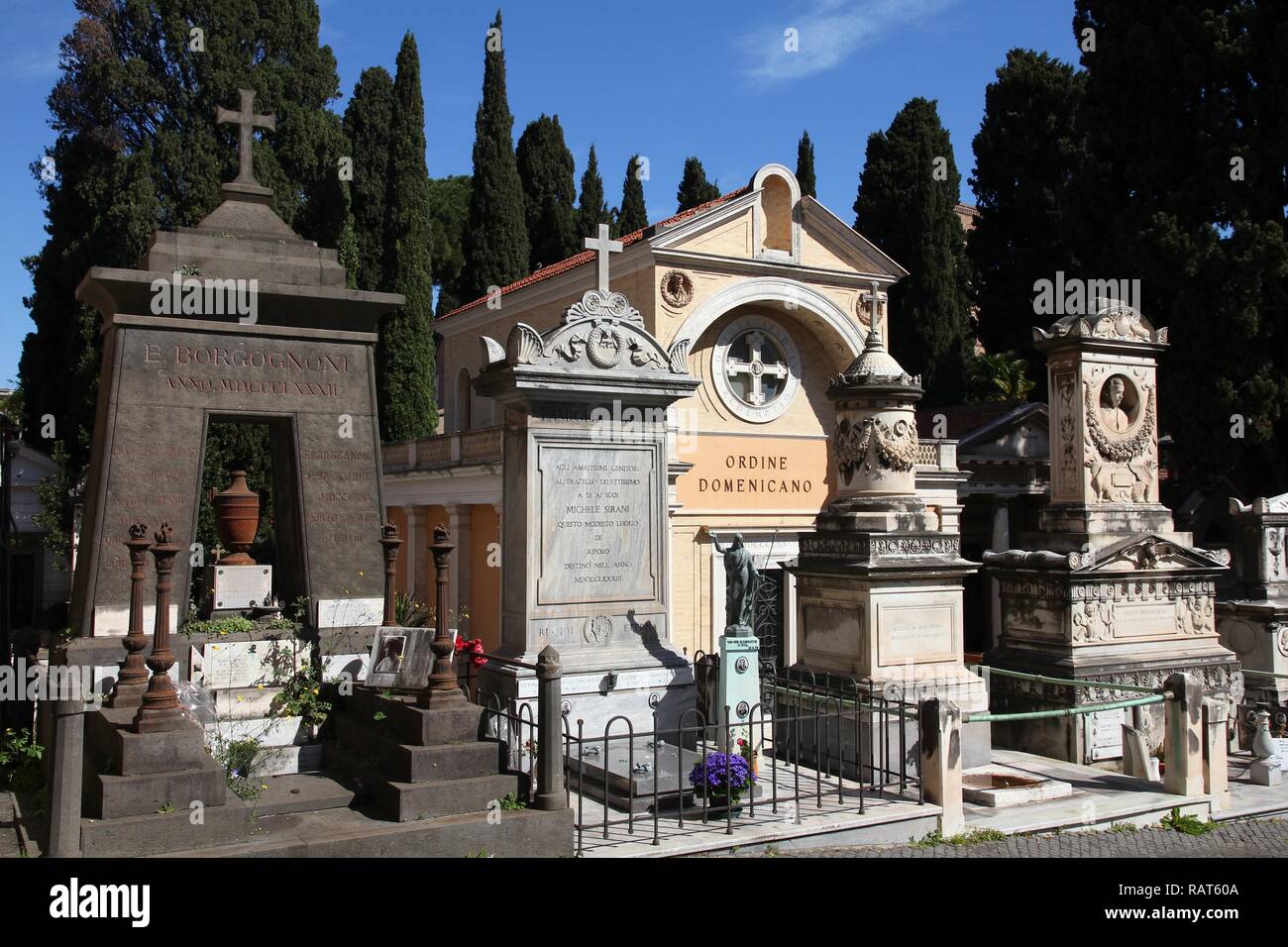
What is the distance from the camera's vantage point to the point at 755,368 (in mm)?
22188

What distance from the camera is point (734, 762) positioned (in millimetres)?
8133

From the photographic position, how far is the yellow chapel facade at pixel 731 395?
20.8 m

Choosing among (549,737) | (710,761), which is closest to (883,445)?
(710,761)

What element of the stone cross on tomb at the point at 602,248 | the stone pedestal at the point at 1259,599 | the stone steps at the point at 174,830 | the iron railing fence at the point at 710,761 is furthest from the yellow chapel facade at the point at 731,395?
the stone steps at the point at 174,830

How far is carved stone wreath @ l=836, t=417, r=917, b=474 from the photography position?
12.3 metres

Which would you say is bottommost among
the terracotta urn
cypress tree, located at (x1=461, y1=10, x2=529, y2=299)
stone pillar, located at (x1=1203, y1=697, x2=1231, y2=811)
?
stone pillar, located at (x1=1203, y1=697, x2=1231, y2=811)

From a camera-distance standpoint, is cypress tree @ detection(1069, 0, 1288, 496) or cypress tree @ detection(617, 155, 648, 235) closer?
cypress tree @ detection(1069, 0, 1288, 496)

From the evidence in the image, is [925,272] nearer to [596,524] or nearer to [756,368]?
[756,368]

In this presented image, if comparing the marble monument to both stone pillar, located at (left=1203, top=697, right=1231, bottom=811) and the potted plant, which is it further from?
stone pillar, located at (left=1203, top=697, right=1231, bottom=811)

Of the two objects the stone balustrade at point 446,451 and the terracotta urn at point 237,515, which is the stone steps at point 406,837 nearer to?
the terracotta urn at point 237,515

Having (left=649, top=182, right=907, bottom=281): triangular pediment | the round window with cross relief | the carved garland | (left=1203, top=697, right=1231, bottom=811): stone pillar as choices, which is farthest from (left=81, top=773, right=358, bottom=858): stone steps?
the round window with cross relief

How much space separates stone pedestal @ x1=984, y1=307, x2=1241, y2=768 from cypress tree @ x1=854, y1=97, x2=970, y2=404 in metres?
15.6

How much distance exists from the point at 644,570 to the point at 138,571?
180 inches

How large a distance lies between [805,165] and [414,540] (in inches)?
689
